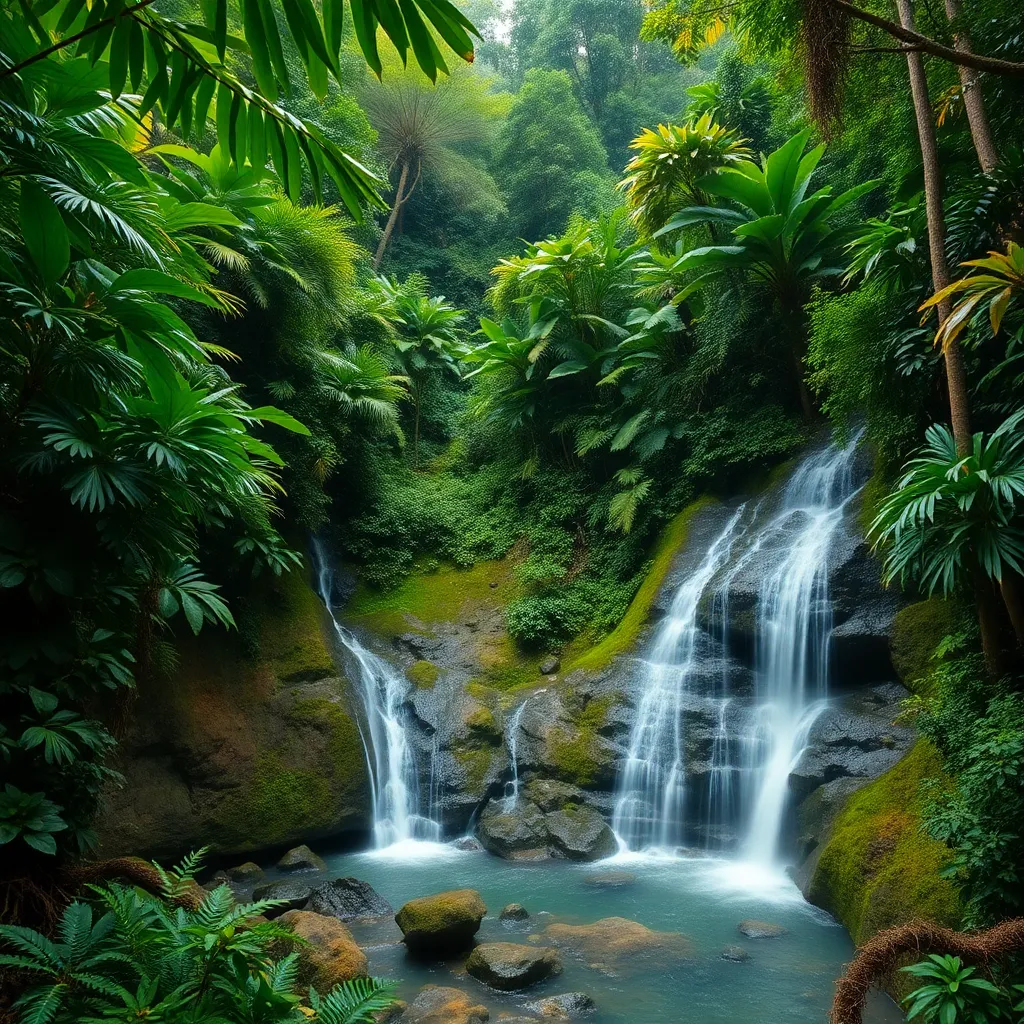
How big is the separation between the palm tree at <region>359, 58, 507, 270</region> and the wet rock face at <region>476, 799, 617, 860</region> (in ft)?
49.7

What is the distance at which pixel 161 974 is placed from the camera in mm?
2500

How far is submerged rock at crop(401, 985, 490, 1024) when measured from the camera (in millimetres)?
4359

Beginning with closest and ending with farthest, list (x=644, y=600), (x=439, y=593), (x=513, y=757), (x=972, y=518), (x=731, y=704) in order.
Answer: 1. (x=972, y=518)
2. (x=731, y=704)
3. (x=513, y=757)
4. (x=644, y=600)
5. (x=439, y=593)

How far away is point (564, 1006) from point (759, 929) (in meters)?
1.74

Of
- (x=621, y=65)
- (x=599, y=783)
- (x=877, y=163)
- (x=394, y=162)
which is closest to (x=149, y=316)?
(x=599, y=783)

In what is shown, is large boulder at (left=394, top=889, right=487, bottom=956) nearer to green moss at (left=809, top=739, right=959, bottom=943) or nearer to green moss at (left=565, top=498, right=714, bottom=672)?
green moss at (left=809, top=739, right=959, bottom=943)

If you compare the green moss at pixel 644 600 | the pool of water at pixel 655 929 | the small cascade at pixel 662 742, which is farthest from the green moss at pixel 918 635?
the green moss at pixel 644 600

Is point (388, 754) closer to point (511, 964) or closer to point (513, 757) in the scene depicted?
point (513, 757)

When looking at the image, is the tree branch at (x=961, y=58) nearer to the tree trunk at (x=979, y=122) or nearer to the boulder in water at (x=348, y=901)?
the tree trunk at (x=979, y=122)

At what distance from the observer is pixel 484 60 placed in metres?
33.7

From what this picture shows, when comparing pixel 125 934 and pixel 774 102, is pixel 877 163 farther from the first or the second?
pixel 125 934

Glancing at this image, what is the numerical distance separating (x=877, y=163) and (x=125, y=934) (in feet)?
45.8

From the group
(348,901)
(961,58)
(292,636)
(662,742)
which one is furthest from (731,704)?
(961,58)

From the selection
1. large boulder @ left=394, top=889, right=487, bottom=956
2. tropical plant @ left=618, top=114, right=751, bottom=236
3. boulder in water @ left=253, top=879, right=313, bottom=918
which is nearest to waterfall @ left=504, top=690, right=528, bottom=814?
boulder in water @ left=253, top=879, right=313, bottom=918
